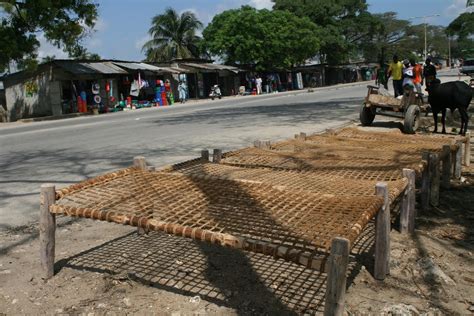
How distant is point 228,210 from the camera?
11.7ft

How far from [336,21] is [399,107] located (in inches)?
1777

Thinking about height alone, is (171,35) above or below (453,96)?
above

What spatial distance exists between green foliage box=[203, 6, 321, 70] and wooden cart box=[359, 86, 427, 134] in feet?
96.0

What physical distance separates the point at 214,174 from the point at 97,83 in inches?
950

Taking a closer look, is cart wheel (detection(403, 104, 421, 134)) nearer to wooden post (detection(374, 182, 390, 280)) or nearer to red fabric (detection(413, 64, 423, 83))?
red fabric (detection(413, 64, 423, 83))

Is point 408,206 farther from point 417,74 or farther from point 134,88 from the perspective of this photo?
point 134,88

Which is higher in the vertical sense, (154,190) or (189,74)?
(189,74)

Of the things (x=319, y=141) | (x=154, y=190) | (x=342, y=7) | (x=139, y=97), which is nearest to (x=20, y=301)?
(x=154, y=190)

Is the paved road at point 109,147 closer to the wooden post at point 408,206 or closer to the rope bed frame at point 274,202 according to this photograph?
the rope bed frame at point 274,202

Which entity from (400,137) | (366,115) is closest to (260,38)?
(366,115)

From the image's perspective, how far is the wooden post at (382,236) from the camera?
134 inches

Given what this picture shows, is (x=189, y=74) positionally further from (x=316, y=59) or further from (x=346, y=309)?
(x=346, y=309)

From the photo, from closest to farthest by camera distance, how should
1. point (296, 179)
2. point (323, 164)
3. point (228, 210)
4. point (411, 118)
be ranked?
point (228, 210)
point (296, 179)
point (323, 164)
point (411, 118)

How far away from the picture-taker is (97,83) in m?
27.3
